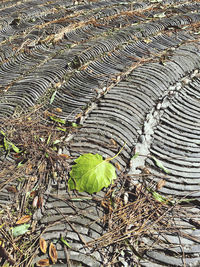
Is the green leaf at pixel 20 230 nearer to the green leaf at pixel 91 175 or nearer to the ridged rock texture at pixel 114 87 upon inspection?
the ridged rock texture at pixel 114 87

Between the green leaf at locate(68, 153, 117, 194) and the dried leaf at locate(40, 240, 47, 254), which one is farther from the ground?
the green leaf at locate(68, 153, 117, 194)

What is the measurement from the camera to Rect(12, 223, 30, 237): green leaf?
5.71ft

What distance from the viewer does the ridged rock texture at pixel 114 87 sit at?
1856mm

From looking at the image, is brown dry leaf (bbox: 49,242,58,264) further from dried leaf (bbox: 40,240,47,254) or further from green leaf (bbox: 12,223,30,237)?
green leaf (bbox: 12,223,30,237)

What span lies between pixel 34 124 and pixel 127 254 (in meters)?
1.58

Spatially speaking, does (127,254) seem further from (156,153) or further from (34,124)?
(34,124)

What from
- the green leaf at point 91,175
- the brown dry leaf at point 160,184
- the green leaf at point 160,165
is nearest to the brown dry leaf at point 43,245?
the green leaf at point 91,175

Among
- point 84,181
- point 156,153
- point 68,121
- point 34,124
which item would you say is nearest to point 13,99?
point 34,124

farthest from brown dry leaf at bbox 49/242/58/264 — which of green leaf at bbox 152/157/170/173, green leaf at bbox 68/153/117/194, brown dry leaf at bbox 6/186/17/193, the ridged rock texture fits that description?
green leaf at bbox 152/157/170/173

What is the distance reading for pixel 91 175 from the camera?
1.97 m

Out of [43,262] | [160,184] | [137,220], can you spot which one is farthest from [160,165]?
[43,262]

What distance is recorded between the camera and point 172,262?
1649mm

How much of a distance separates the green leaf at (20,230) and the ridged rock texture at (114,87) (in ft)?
0.39

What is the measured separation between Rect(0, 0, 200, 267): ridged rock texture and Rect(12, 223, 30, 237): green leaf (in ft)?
0.39
